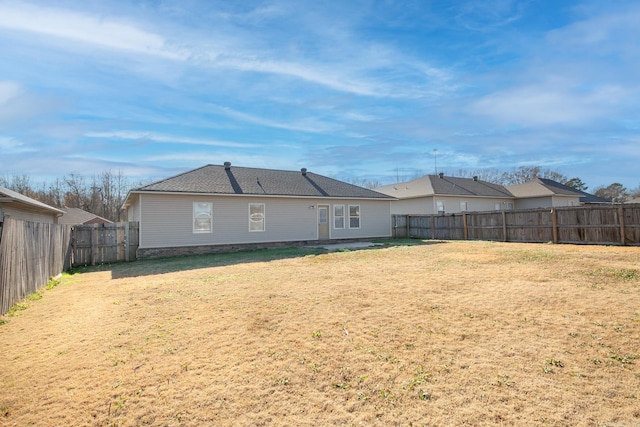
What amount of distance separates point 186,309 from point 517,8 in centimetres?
1189

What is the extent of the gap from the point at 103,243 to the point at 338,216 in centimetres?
1151

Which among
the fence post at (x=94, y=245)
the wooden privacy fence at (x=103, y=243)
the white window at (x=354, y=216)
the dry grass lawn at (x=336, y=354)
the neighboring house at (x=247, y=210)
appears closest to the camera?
the dry grass lawn at (x=336, y=354)

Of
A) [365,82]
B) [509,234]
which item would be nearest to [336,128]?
[365,82]

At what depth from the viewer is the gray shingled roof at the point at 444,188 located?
87.7 ft

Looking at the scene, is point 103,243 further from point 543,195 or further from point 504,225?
point 543,195

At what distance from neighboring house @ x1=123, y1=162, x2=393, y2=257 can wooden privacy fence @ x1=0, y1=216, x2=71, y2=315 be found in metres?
4.34

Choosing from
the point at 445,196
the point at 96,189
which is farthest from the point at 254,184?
the point at 96,189

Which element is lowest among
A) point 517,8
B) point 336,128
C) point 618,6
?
point 618,6

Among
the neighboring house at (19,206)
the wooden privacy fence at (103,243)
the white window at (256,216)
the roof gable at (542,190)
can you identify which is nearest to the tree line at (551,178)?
the roof gable at (542,190)

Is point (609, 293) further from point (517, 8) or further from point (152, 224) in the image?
point (152, 224)

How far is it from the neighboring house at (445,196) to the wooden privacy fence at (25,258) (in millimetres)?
20563

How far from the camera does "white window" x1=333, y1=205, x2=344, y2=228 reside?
1923 cm

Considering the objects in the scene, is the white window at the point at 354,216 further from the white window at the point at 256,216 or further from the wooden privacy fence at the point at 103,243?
the wooden privacy fence at the point at 103,243

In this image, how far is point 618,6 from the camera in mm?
8531
